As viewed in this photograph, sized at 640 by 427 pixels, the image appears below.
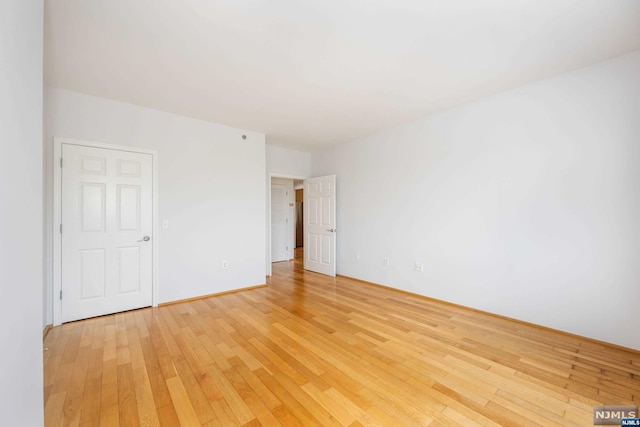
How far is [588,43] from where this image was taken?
213 centimetres

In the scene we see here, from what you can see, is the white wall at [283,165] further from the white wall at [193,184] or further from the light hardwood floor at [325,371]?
the light hardwood floor at [325,371]

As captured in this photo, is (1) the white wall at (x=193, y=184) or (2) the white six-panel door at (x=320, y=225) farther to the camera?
(2) the white six-panel door at (x=320, y=225)

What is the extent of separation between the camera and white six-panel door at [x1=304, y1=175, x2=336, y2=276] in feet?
16.6

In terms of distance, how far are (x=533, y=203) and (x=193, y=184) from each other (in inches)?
167

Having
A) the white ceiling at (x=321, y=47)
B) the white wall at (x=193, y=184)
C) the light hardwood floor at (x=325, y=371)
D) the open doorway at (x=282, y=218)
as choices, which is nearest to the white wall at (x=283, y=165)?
the white wall at (x=193, y=184)

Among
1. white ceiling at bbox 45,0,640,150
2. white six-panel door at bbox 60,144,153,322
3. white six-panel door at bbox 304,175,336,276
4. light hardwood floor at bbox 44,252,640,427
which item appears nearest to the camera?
light hardwood floor at bbox 44,252,640,427

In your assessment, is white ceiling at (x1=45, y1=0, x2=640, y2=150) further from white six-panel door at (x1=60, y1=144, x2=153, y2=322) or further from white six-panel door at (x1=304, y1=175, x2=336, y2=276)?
white six-panel door at (x1=304, y1=175, x2=336, y2=276)

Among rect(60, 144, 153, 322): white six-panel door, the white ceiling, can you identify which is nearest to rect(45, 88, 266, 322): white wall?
rect(60, 144, 153, 322): white six-panel door

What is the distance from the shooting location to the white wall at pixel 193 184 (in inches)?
119

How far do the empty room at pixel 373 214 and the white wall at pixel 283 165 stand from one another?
25.7 inches
